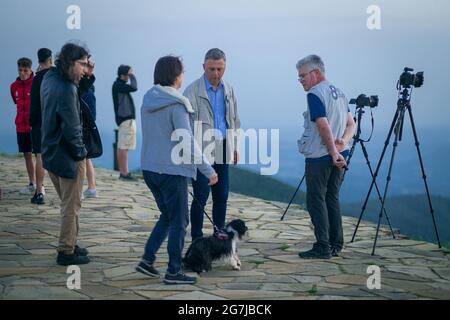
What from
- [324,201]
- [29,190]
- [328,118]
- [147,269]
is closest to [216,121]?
[328,118]

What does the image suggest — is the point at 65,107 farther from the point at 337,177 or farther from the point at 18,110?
the point at 18,110

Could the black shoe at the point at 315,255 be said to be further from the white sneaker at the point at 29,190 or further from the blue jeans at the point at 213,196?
the white sneaker at the point at 29,190

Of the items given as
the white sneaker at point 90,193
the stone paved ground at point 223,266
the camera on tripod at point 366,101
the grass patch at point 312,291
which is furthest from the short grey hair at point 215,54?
the white sneaker at point 90,193

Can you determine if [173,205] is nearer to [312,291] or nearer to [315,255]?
[312,291]

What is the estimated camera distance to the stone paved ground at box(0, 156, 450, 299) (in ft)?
17.7

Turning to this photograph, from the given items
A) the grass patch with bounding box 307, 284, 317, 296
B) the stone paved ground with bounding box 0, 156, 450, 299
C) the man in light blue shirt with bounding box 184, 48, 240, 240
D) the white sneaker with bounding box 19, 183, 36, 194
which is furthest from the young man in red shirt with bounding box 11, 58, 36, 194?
the grass patch with bounding box 307, 284, 317, 296

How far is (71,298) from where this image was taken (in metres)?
5.14

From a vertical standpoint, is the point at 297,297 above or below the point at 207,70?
below

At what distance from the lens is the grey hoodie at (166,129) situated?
17.1 ft

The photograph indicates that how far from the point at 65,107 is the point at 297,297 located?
2.48 m

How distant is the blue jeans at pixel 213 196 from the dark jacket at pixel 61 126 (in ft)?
3.65

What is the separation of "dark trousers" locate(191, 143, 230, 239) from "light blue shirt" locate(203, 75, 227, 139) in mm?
173
